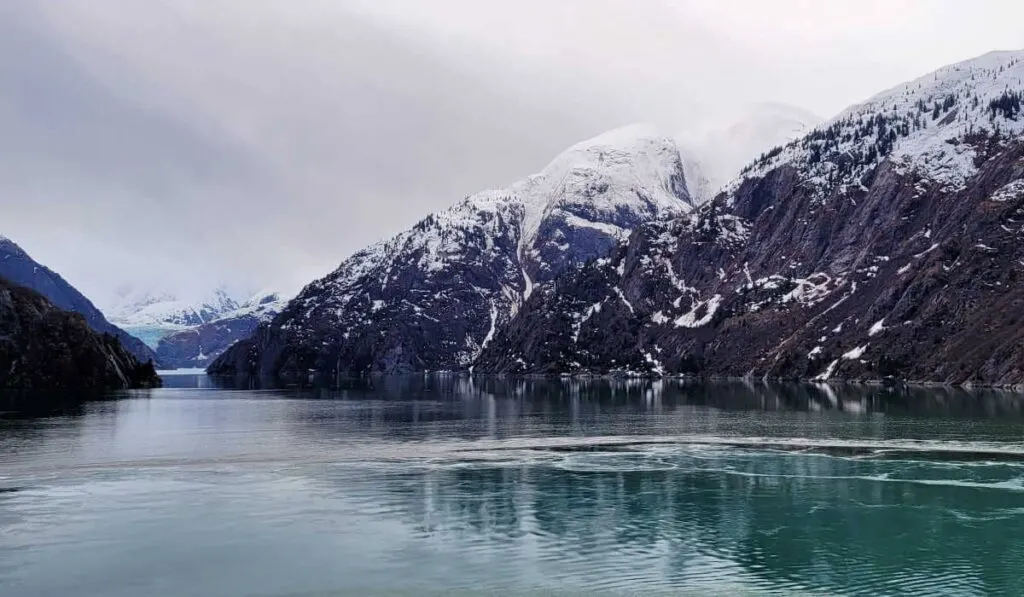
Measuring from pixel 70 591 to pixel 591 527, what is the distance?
36.2 meters

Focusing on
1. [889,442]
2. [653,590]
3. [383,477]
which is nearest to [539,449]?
[383,477]

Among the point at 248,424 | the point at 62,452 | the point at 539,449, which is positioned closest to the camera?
the point at 62,452

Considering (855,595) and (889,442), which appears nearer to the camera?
(855,595)

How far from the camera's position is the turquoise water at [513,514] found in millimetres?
55312

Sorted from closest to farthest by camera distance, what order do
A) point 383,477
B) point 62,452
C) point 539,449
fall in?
point 383,477 < point 62,452 < point 539,449

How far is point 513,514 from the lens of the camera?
248 feet

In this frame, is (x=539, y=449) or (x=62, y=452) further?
(x=539, y=449)

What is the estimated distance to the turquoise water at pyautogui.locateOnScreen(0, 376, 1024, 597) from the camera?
181 ft

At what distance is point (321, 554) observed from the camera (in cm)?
6119

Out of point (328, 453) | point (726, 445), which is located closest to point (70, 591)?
point (328, 453)

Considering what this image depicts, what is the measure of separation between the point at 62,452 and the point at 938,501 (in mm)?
99812

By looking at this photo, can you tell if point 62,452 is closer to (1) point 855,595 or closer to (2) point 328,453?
(2) point 328,453

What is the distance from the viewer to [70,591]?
171 ft

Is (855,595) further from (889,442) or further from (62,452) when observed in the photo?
(62,452)
